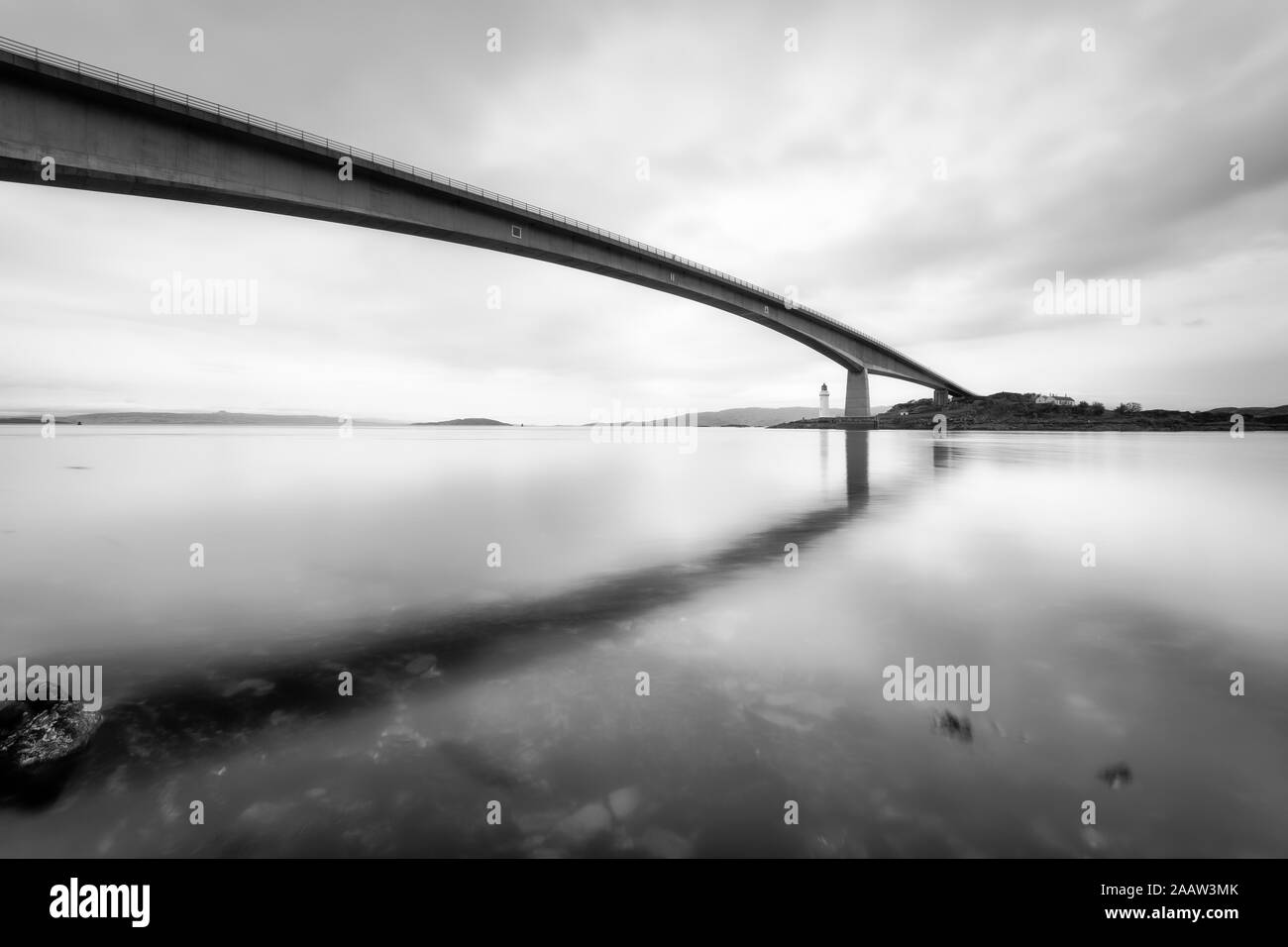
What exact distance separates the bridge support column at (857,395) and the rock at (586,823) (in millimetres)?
84109

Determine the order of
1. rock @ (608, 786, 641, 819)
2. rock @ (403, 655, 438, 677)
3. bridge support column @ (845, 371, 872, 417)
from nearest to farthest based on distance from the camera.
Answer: rock @ (608, 786, 641, 819)
rock @ (403, 655, 438, 677)
bridge support column @ (845, 371, 872, 417)

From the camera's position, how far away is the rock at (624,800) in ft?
11.9

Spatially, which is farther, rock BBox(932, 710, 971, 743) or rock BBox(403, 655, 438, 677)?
rock BBox(403, 655, 438, 677)

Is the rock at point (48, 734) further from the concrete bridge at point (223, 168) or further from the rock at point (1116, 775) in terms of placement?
the concrete bridge at point (223, 168)

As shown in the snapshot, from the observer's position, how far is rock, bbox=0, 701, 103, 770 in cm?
432

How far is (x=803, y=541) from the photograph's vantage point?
39.1ft

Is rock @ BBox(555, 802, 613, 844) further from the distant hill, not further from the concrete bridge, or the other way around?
the distant hill

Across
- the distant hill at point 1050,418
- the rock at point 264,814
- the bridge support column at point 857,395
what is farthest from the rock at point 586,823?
the distant hill at point 1050,418

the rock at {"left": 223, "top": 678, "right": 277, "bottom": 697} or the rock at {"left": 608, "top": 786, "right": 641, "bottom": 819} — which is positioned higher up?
the rock at {"left": 223, "top": 678, "right": 277, "bottom": 697}

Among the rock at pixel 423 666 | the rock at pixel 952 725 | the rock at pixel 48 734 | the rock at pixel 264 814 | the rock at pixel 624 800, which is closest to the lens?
the rock at pixel 264 814

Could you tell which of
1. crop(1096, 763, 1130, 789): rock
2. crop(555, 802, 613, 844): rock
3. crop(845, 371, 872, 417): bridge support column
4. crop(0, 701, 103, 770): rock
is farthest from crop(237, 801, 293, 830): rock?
crop(845, 371, 872, 417): bridge support column

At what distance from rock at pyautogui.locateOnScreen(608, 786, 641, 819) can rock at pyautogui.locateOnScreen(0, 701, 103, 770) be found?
15.6ft
